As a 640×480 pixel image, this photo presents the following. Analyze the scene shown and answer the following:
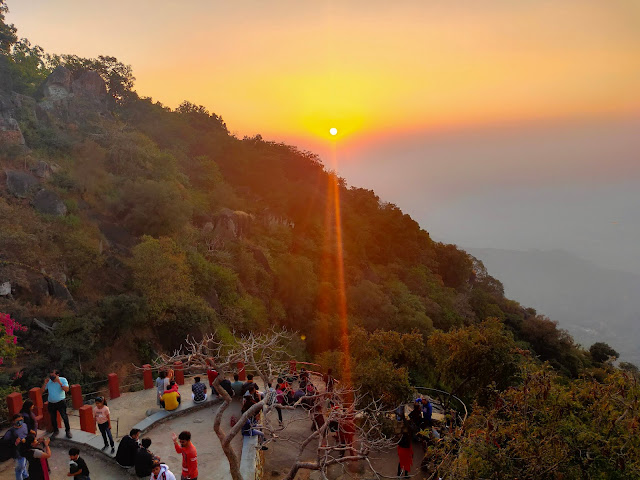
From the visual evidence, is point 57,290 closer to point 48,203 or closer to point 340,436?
point 48,203

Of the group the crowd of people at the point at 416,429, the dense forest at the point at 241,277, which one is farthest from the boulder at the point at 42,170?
the crowd of people at the point at 416,429

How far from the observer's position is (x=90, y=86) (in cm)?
3900

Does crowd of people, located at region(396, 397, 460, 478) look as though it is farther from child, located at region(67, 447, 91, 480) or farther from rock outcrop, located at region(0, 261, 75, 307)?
rock outcrop, located at region(0, 261, 75, 307)

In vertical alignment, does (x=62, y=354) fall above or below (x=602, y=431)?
below

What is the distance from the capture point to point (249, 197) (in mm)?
39844

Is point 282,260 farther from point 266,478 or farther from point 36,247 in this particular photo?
point 266,478

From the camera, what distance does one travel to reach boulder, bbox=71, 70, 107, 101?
36938 mm

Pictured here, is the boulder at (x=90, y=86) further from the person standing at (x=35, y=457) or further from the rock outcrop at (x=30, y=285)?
the person standing at (x=35, y=457)

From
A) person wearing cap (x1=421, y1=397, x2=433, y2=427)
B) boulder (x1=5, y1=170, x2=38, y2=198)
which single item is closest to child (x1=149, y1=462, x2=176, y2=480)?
person wearing cap (x1=421, y1=397, x2=433, y2=427)

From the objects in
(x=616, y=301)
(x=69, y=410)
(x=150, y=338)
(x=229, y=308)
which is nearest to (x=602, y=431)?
(x=69, y=410)

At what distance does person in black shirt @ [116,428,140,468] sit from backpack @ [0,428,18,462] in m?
2.20

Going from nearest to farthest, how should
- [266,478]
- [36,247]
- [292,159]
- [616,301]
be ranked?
[266,478] < [36,247] < [292,159] < [616,301]

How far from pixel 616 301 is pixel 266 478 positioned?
217 metres

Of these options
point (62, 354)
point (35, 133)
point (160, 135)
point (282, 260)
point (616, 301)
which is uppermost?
point (160, 135)
